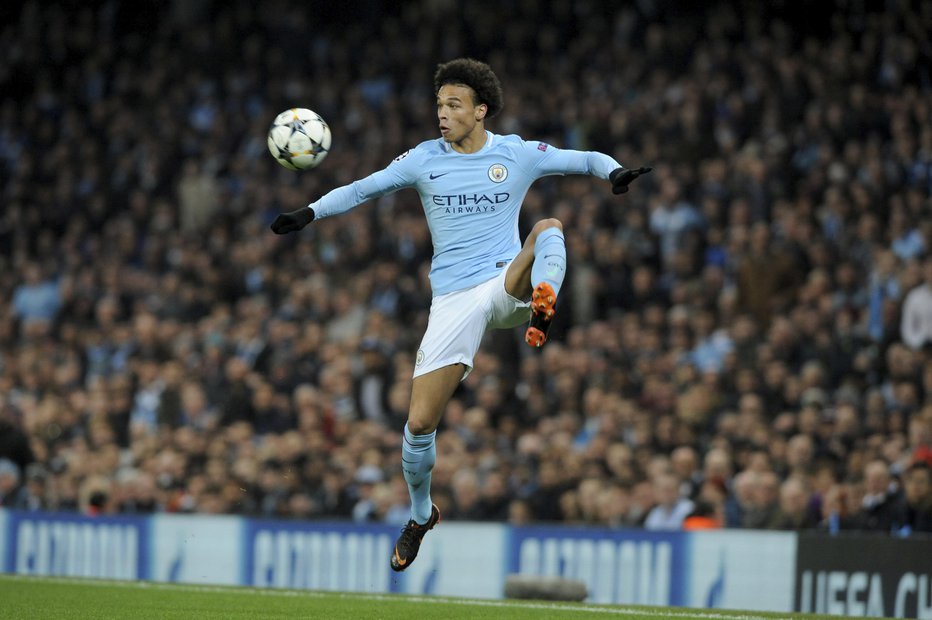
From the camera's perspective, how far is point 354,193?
8.45 m

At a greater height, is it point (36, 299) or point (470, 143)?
point (470, 143)

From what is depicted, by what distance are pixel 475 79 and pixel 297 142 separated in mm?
1216

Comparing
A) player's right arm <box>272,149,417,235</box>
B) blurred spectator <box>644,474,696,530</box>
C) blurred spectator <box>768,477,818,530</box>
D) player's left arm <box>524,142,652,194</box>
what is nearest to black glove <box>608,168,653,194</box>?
player's left arm <box>524,142,652,194</box>

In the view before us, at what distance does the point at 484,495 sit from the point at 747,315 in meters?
3.11

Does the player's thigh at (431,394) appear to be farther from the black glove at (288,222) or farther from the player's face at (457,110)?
the player's face at (457,110)

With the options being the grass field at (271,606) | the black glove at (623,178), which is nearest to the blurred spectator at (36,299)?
the grass field at (271,606)

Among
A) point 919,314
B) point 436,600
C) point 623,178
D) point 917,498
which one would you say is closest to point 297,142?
point 623,178

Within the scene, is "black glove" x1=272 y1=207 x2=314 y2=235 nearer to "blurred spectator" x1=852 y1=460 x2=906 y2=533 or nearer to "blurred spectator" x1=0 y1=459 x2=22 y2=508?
"blurred spectator" x1=852 y1=460 x2=906 y2=533

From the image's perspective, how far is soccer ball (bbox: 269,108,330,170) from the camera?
29.9 feet

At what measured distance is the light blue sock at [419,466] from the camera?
8703 mm

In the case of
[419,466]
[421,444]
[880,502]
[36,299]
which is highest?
[36,299]

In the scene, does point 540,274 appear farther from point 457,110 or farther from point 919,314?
point 919,314

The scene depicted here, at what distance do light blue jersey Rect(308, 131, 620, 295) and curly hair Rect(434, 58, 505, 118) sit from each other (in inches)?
10.7

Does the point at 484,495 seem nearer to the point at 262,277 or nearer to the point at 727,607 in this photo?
the point at 727,607
